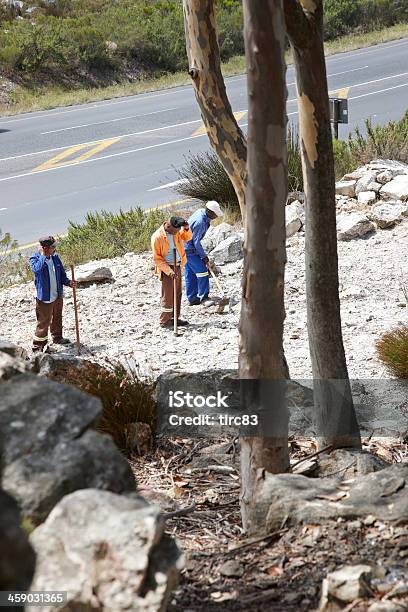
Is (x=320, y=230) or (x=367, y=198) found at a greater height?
(x=320, y=230)

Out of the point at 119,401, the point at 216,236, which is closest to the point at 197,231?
the point at 216,236

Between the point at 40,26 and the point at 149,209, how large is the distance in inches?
827

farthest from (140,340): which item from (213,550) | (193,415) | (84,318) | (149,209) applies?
(149,209)

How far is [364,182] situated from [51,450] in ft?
34.3

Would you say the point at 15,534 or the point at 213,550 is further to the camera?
the point at 213,550

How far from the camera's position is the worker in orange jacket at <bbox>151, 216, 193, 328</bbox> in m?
10.4

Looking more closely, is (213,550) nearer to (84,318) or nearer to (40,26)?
(84,318)

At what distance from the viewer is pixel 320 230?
5.65 m

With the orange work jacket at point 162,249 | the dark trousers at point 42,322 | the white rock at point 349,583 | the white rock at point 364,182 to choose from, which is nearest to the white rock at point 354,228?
the white rock at point 364,182

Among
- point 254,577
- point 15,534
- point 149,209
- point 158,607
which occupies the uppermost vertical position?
point 15,534

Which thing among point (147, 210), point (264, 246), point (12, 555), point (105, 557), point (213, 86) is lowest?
point (147, 210)

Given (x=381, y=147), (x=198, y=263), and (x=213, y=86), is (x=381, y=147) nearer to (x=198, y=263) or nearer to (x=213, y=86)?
(x=198, y=263)

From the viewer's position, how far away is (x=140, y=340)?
9.88 m

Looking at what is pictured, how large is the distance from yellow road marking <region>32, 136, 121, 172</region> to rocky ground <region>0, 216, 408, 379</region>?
7221 millimetres
